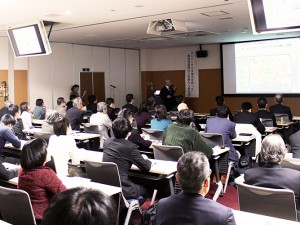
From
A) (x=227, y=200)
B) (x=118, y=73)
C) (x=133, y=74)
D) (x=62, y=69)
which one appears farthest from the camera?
(x=133, y=74)

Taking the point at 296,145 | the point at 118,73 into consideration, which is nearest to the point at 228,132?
the point at 296,145

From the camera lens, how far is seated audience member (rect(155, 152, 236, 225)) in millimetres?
1893

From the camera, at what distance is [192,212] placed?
193 cm

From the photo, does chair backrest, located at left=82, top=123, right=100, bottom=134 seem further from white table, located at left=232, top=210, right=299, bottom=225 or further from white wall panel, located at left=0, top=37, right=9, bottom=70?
white table, located at left=232, top=210, right=299, bottom=225

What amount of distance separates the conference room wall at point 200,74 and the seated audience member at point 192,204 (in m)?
9.73

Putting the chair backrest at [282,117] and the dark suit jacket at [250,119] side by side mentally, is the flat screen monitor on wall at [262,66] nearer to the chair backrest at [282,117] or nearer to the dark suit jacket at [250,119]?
the chair backrest at [282,117]

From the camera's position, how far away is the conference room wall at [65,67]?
1002 cm

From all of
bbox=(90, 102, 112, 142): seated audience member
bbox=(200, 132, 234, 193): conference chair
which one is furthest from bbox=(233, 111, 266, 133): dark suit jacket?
bbox=(90, 102, 112, 142): seated audience member

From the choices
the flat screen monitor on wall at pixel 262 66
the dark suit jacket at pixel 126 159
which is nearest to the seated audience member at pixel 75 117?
the dark suit jacket at pixel 126 159

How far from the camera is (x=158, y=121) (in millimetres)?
5898

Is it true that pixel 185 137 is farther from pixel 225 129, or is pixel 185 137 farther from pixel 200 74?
pixel 200 74

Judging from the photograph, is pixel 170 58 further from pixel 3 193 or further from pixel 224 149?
pixel 3 193

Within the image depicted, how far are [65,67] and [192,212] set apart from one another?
9785 millimetres

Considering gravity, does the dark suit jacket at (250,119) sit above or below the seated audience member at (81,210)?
below
